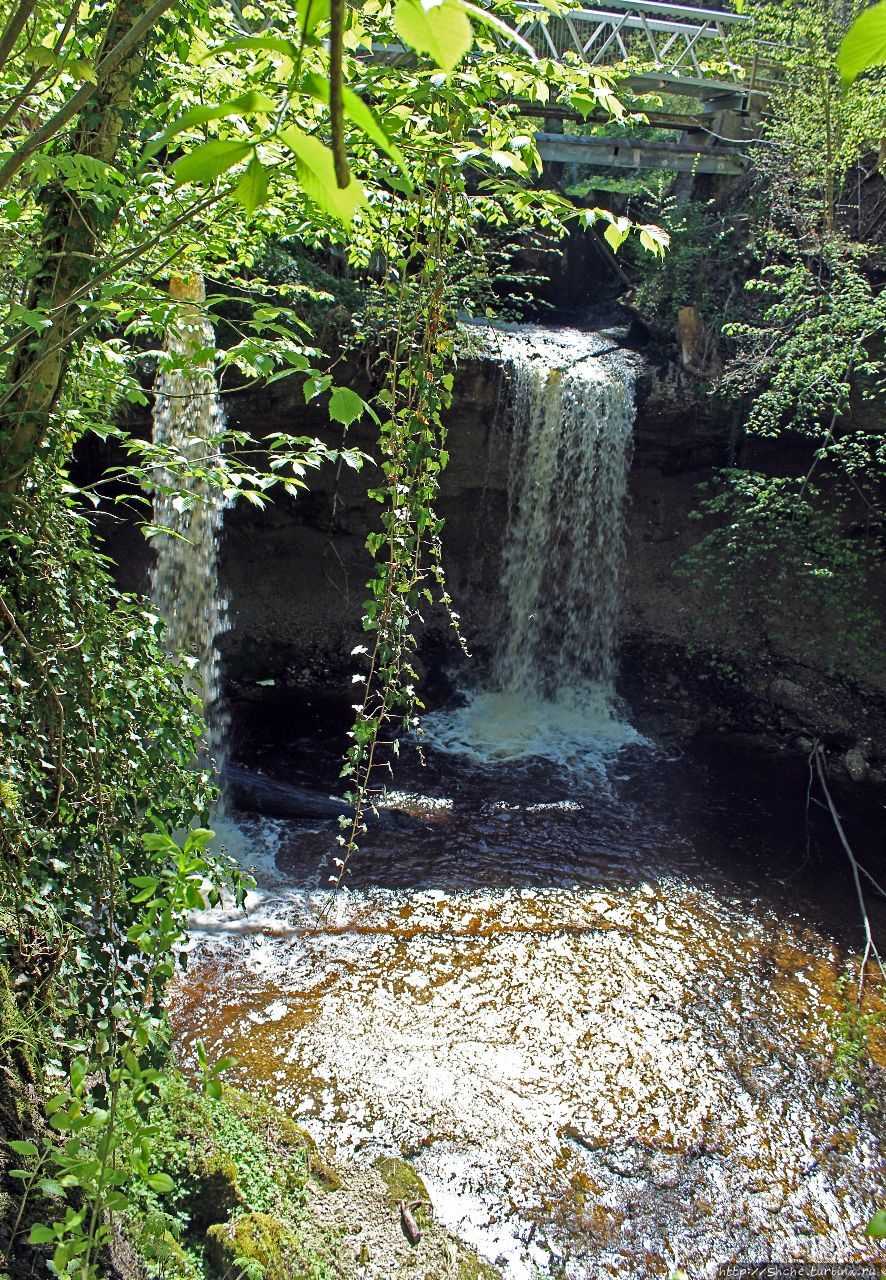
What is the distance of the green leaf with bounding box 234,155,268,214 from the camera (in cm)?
75

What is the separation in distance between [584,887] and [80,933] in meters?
4.14

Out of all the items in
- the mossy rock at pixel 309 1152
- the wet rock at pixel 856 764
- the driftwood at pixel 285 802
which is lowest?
the mossy rock at pixel 309 1152

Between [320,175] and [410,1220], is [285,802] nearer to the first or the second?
[410,1220]

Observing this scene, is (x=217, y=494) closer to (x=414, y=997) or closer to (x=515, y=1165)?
(x=414, y=997)

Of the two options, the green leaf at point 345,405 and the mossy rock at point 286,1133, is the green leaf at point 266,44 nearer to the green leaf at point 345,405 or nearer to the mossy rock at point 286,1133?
the green leaf at point 345,405

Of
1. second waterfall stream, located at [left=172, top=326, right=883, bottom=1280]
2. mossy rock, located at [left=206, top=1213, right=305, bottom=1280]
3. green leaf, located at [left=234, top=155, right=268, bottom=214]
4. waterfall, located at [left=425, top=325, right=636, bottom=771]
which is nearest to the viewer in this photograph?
green leaf, located at [left=234, top=155, right=268, bottom=214]

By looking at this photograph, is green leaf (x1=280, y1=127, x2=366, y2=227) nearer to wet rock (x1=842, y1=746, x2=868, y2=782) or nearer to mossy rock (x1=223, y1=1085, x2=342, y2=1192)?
mossy rock (x1=223, y1=1085, x2=342, y2=1192)

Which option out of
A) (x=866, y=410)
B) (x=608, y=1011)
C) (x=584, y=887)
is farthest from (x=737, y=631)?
(x=608, y=1011)

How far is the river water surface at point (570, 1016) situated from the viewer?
11.8ft

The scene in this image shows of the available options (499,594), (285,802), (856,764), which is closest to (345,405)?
(285,802)

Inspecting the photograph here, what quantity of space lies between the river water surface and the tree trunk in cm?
308

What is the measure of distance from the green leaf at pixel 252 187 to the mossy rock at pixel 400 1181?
3.54 metres

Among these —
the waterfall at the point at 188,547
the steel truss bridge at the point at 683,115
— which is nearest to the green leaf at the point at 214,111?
the waterfall at the point at 188,547

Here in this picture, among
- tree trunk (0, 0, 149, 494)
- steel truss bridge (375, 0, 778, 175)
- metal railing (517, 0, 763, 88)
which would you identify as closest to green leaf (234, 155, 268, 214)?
tree trunk (0, 0, 149, 494)
